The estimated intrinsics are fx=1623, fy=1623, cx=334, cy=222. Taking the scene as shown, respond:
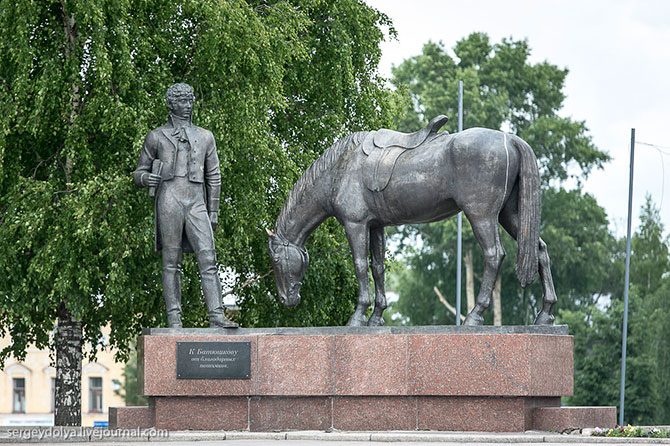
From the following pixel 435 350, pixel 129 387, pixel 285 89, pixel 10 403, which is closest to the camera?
pixel 435 350

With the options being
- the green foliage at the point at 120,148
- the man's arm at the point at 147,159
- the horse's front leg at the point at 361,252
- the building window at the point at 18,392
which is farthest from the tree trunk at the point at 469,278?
the building window at the point at 18,392

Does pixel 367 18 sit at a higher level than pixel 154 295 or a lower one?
higher

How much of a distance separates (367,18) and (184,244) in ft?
42.4

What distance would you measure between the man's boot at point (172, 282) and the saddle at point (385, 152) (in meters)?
2.45

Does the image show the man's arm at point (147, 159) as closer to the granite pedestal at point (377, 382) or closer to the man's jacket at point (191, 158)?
A: the man's jacket at point (191, 158)

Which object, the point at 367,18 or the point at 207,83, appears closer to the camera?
the point at 207,83

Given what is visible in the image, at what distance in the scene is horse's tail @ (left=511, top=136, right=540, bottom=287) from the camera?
18.8 meters

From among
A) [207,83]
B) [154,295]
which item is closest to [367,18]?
[207,83]

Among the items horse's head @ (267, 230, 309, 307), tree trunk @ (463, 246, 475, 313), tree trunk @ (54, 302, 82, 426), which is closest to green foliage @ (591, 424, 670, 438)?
horse's head @ (267, 230, 309, 307)

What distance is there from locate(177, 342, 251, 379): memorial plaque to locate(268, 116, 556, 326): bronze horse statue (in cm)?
145

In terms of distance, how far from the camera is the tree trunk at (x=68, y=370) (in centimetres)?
2797

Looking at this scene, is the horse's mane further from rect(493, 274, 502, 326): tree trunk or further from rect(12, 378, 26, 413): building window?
rect(12, 378, 26, 413): building window

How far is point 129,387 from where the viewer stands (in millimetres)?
68125

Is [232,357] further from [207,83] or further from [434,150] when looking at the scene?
[207,83]
